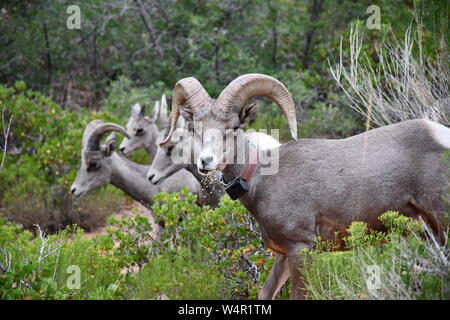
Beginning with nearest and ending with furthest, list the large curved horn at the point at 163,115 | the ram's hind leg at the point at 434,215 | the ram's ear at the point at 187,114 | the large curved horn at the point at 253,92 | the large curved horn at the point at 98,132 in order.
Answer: the ram's hind leg at the point at 434,215
the large curved horn at the point at 253,92
the ram's ear at the point at 187,114
the large curved horn at the point at 98,132
the large curved horn at the point at 163,115

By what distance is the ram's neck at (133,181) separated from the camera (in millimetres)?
10156

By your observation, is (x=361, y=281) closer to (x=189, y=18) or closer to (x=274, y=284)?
(x=274, y=284)

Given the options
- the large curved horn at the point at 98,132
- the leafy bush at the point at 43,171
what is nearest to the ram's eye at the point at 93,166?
the large curved horn at the point at 98,132

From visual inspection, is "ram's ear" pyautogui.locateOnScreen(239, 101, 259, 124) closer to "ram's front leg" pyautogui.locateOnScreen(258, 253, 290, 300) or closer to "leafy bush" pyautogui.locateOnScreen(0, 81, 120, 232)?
"ram's front leg" pyautogui.locateOnScreen(258, 253, 290, 300)

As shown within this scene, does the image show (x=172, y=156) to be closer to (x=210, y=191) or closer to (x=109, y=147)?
(x=210, y=191)

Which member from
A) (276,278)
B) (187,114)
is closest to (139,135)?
(187,114)

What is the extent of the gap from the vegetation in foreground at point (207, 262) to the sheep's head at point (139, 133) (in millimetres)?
3661

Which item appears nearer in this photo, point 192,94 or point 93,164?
point 192,94

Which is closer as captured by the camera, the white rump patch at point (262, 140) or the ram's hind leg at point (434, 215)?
the ram's hind leg at point (434, 215)

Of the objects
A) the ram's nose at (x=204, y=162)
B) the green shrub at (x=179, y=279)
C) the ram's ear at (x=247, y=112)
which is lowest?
the green shrub at (x=179, y=279)

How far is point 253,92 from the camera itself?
6.52m

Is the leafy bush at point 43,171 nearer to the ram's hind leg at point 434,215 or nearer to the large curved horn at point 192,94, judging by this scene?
the large curved horn at point 192,94

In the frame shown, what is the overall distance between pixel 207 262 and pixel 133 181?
323 cm
